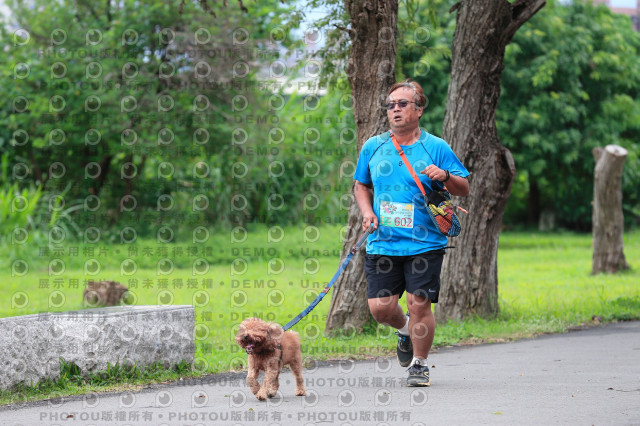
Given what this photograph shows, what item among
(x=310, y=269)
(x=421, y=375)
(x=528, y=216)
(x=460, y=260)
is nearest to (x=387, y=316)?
(x=421, y=375)

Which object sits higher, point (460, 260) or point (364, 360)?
point (460, 260)

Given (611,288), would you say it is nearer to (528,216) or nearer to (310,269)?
(310,269)

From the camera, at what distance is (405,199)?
6496mm

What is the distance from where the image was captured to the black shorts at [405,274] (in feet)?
21.2

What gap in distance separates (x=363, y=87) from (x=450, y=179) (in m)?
3.29

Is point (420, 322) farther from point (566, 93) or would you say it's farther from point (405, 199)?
point (566, 93)

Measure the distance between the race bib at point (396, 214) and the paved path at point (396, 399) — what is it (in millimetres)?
1225

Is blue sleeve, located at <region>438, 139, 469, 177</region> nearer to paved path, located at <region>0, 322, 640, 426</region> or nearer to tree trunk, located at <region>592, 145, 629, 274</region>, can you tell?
paved path, located at <region>0, 322, 640, 426</region>

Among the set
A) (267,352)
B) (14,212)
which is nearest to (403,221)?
(267,352)

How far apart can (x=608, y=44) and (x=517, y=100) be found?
12.3ft

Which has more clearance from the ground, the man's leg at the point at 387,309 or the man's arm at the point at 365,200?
the man's arm at the point at 365,200

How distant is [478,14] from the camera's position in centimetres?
1010

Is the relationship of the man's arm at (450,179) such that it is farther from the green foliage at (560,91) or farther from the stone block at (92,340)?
the green foliage at (560,91)

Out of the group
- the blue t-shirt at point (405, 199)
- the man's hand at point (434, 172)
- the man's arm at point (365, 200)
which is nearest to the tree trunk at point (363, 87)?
the man's arm at point (365, 200)
